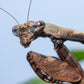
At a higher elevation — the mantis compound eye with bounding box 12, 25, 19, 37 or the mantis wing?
the mantis compound eye with bounding box 12, 25, 19, 37

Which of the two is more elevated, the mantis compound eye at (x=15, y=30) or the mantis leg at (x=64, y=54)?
the mantis compound eye at (x=15, y=30)

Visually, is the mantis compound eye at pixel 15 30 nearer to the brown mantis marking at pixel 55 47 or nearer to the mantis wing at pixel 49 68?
the brown mantis marking at pixel 55 47

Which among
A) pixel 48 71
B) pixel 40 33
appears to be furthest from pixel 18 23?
pixel 48 71

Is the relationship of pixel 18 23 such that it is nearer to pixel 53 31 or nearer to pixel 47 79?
pixel 53 31

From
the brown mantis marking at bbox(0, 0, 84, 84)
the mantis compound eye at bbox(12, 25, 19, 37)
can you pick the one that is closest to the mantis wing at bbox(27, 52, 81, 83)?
the brown mantis marking at bbox(0, 0, 84, 84)

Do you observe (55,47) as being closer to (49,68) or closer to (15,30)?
(49,68)

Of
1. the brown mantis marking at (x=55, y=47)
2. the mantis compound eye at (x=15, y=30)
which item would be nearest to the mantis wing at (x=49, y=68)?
the brown mantis marking at (x=55, y=47)

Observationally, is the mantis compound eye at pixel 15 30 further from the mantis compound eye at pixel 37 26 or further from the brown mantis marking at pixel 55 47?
the mantis compound eye at pixel 37 26

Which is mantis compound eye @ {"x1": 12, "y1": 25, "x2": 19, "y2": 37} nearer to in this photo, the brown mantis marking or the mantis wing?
the brown mantis marking
